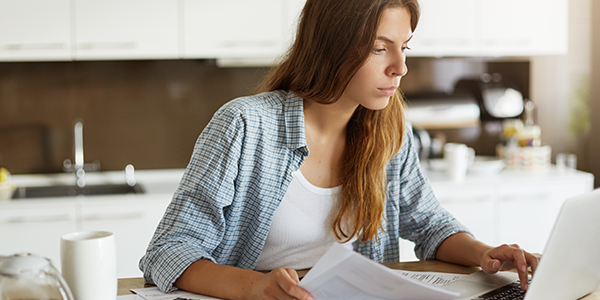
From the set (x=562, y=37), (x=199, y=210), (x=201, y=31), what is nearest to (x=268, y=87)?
(x=199, y=210)

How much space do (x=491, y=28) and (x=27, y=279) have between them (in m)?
2.69

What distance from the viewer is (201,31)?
2578 millimetres

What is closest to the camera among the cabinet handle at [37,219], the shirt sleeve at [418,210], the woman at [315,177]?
the woman at [315,177]

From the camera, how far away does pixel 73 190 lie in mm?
2594

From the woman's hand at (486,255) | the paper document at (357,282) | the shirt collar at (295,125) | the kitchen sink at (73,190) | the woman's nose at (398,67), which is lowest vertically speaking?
the kitchen sink at (73,190)

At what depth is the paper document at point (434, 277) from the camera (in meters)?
1.02

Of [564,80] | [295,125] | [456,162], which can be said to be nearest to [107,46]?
[295,125]

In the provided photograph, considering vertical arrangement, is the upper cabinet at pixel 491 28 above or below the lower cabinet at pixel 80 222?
above

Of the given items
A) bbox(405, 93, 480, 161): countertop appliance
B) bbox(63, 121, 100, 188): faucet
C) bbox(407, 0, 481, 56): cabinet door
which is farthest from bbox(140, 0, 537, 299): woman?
A: bbox(63, 121, 100, 188): faucet

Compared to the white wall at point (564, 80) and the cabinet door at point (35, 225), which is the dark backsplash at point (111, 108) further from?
the white wall at point (564, 80)

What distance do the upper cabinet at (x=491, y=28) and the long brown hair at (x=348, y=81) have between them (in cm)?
153

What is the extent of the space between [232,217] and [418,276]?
40cm

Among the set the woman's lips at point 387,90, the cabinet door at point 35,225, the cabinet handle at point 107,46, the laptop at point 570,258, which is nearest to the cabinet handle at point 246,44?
the cabinet handle at point 107,46

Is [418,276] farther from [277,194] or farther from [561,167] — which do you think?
[561,167]
